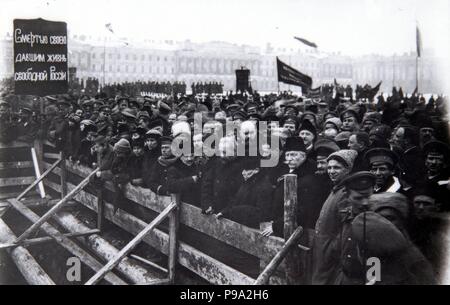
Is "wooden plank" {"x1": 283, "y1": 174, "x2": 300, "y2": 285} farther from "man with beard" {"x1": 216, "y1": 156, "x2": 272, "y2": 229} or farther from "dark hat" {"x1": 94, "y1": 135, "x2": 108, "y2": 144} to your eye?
"dark hat" {"x1": 94, "y1": 135, "x2": 108, "y2": 144}

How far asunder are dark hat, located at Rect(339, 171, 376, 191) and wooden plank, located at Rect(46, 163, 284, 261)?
0.86 metres

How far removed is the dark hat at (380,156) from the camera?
14.3 feet

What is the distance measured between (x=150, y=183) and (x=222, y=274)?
202 centimetres

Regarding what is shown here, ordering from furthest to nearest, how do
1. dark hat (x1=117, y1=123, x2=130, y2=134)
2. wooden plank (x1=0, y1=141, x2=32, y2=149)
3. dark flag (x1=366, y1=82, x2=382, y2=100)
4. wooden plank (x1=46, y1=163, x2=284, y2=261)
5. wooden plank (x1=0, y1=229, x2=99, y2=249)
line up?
dark flag (x1=366, y1=82, x2=382, y2=100) < wooden plank (x1=0, y1=141, x2=32, y2=149) < dark hat (x1=117, y1=123, x2=130, y2=134) < wooden plank (x1=0, y1=229, x2=99, y2=249) < wooden plank (x1=46, y1=163, x2=284, y2=261)

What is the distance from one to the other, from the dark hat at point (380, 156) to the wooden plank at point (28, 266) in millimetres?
4230

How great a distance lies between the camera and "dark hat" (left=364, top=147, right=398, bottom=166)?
14.3 feet

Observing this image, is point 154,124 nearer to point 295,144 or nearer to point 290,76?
point 295,144

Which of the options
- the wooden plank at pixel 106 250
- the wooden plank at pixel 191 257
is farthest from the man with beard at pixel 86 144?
the wooden plank at pixel 191 257

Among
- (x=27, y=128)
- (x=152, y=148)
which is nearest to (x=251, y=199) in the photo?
(x=152, y=148)

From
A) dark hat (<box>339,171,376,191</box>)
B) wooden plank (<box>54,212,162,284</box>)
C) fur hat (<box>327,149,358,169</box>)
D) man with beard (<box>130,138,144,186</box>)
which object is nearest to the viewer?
dark hat (<box>339,171,376,191</box>)

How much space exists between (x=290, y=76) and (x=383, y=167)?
33.9 ft

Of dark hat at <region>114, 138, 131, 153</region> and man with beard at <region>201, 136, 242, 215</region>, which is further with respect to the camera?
dark hat at <region>114, 138, 131, 153</region>

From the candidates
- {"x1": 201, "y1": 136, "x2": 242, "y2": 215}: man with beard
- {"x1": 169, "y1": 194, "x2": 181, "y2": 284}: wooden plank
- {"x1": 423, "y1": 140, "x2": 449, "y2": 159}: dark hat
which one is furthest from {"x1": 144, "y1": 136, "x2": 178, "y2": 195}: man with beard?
{"x1": 423, "y1": 140, "x2": 449, "y2": 159}: dark hat
